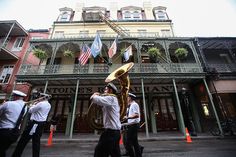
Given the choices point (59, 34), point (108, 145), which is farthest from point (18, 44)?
point (108, 145)

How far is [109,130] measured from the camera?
7.98ft

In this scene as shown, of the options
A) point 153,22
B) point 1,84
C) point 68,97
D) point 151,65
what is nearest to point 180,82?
point 151,65

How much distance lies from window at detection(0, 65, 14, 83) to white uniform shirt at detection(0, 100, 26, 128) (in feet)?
44.7

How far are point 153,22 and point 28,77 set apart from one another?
1498 cm

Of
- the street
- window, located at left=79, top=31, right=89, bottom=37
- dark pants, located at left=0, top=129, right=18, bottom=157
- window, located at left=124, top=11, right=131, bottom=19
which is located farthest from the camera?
window, located at left=124, top=11, right=131, bottom=19

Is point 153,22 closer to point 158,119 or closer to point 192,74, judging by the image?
point 192,74

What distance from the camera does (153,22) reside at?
54.2ft

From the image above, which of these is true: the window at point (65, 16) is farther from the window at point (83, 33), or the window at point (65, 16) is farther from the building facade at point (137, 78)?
the window at point (83, 33)

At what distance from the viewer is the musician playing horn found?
2.32 meters

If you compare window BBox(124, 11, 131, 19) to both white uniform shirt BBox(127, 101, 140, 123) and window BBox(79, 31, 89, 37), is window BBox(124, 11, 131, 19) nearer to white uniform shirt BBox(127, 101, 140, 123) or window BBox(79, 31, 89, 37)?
window BBox(79, 31, 89, 37)

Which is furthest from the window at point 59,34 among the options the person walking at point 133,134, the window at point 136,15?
the person walking at point 133,134

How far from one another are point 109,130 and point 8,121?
2.39 metres

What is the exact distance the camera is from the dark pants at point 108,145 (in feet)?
7.57

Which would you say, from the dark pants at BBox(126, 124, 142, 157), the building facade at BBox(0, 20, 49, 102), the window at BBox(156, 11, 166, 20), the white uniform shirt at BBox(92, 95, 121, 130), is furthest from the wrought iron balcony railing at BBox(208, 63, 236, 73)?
the building facade at BBox(0, 20, 49, 102)
